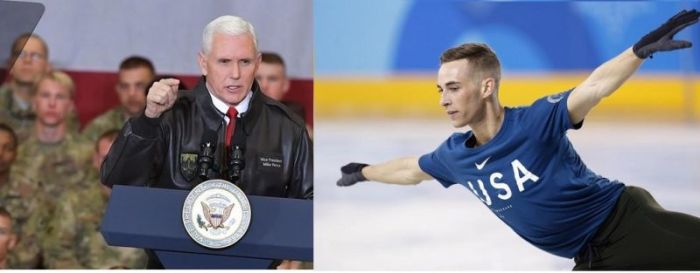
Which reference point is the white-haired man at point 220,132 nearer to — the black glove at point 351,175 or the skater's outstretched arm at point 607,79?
the black glove at point 351,175

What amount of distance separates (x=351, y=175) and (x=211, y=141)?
760 millimetres

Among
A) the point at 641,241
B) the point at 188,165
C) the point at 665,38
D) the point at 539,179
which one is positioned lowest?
the point at 641,241

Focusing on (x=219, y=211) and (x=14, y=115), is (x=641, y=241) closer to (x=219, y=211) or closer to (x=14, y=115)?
(x=219, y=211)

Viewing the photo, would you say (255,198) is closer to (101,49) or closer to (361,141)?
(361,141)

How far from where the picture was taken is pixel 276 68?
19.3 ft

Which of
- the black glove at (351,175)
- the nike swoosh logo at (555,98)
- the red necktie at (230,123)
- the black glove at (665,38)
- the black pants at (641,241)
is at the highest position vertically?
the black glove at (665,38)

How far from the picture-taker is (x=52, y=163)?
582 cm

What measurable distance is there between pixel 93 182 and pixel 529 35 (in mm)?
2437

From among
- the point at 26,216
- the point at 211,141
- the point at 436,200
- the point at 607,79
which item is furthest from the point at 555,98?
the point at 26,216

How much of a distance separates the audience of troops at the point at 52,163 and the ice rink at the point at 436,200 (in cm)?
103

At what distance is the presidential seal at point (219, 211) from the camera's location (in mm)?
5762

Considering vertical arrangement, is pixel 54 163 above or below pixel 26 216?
above

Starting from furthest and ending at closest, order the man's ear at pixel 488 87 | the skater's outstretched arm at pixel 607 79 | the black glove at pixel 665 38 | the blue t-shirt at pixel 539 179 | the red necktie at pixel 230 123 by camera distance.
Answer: the red necktie at pixel 230 123
the man's ear at pixel 488 87
the blue t-shirt at pixel 539 179
the skater's outstretched arm at pixel 607 79
the black glove at pixel 665 38

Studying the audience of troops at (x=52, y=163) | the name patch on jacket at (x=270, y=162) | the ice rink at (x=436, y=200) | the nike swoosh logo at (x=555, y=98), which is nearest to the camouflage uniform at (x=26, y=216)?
the audience of troops at (x=52, y=163)
